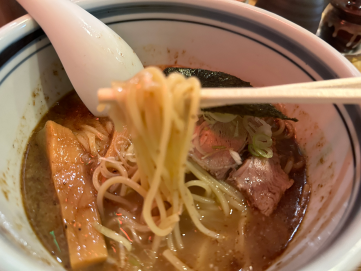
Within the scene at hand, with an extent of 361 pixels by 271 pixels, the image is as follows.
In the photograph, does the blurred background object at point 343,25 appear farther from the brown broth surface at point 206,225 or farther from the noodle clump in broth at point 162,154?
the noodle clump in broth at point 162,154

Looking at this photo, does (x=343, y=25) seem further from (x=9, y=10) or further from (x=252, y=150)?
(x=9, y=10)

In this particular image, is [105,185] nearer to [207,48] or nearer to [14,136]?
[14,136]

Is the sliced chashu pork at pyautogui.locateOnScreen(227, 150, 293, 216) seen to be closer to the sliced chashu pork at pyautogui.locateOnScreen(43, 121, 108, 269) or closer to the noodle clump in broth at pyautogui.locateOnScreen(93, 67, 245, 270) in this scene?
the noodle clump in broth at pyautogui.locateOnScreen(93, 67, 245, 270)

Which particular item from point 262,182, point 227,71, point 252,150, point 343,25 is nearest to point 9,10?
point 227,71

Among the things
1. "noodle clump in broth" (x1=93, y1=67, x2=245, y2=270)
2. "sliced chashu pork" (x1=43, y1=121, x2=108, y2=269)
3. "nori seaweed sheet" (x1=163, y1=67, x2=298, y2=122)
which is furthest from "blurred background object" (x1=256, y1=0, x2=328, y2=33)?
"sliced chashu pork" (x1=43, y1=121, x2=108, y2=269)

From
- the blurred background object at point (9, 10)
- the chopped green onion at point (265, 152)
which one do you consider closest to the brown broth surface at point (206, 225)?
the chopped green onion at point (265, 152)

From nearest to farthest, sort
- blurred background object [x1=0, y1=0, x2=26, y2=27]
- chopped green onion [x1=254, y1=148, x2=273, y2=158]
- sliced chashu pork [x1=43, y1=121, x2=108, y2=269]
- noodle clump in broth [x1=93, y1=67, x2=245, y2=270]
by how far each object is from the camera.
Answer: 1. noodle clump in broth [x1=93, y1=67, x2=245, y2=270]
2. sliced chashu pork [x1=43, y1=121, x2=108, y2=269]
3. chopped green onion [x1=254, y1=148, x2=273, y2=158]
4. blurred background object [x1=0, y1=0, x2=26, y2=27]
